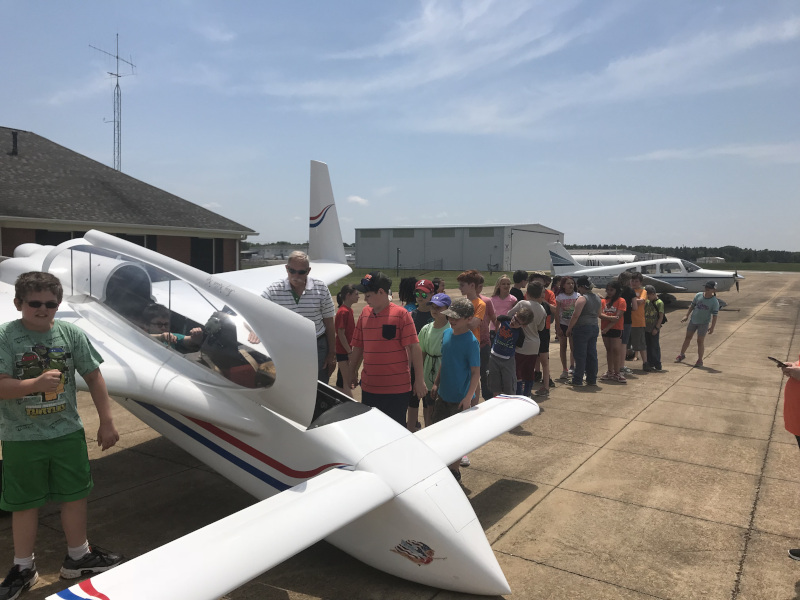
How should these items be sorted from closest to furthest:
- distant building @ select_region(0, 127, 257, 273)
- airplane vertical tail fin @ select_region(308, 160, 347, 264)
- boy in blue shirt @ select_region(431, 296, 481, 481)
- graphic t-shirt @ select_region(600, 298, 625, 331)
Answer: boy in blue shirt @ select_region(431, 296, 481, 481) < graphic t-shirt @ select_region(600, 298, 625, 331) < airplane vertical tail fin @ select_region(308, 160, 347, 264) < distant building @ select_region(0, 127, 257, 273)

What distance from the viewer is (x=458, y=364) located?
4578mm

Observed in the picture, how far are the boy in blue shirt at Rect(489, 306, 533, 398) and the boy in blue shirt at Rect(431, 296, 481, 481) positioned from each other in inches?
47.6

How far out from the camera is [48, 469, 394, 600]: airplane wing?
6.70ft

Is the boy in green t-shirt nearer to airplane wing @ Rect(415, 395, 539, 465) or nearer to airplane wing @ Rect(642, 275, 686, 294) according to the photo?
airplane wing @ Rect(415, 395, 539, 465)

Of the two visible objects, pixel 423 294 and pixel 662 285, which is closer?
pixel 423 294

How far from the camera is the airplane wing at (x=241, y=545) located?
2041 millimetres

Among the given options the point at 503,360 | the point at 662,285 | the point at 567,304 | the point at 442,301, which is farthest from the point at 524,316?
the point at 662,285

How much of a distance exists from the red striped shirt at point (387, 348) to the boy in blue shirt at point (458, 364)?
1.34ft

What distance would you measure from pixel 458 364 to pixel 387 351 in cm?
69

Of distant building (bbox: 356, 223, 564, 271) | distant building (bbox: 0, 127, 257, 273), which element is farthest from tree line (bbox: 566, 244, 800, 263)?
distant building (bbox: 0, 127, 257, 273)

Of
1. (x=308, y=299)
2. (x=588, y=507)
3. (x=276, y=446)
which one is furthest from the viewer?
(x=308, y=299)

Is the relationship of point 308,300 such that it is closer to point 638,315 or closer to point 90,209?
point 638,315

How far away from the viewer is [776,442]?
18.7ft

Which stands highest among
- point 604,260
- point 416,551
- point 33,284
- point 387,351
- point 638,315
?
point 604,260
